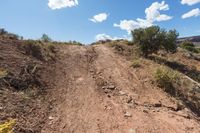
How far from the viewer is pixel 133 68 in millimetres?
15336

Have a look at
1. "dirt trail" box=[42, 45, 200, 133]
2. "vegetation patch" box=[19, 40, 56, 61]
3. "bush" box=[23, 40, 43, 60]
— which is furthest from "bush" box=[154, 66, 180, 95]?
"bush" box=[23, 40, 43, 60]

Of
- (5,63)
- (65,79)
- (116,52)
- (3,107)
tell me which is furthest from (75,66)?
(3,107)

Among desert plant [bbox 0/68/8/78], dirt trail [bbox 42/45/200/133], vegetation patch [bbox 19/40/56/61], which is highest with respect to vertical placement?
vegetation patch [bbox 19/40/56/61]

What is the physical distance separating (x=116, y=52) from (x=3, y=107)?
12.1 meters

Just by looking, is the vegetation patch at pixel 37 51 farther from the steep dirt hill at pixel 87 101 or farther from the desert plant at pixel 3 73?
the desert plant at pixel 3 73

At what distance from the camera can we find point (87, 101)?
1050 centimetres

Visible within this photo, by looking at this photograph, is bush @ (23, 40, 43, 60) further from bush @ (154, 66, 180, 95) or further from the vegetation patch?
bush @ (154, 66, 180, 95)

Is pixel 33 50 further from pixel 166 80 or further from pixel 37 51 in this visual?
pixel 166 80

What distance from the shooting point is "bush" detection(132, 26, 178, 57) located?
802 inches

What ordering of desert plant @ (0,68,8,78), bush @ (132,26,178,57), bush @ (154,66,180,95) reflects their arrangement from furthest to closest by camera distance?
bush @ (132,26,178,57) → bush @ (154,66,180,95) → desert plant @ (0,68,8,78)

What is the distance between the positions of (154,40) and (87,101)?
1134cm

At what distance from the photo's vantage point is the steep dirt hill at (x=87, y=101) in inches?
338

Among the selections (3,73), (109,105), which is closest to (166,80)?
(109,105)

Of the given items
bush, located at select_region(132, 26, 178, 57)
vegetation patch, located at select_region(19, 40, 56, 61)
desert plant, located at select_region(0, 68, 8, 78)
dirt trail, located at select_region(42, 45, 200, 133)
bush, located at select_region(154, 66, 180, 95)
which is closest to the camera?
dirt trail, located at select_region(42, 45, 200, 133)
